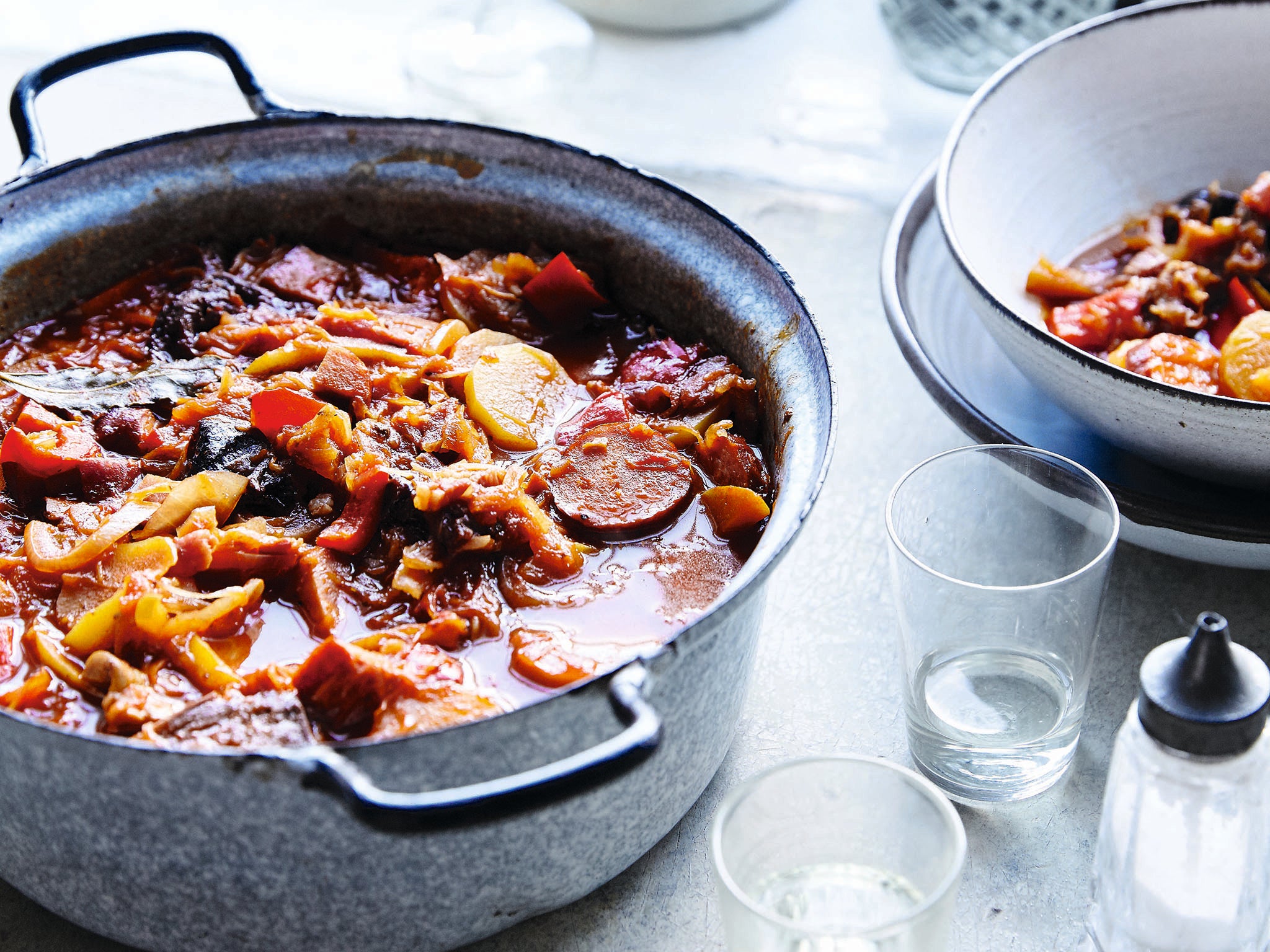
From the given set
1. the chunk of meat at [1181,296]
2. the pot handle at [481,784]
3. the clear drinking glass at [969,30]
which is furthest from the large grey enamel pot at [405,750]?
the clear drinking glass at [969,30]

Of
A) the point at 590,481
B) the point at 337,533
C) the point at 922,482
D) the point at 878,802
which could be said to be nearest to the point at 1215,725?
the point at 878,802

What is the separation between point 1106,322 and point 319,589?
131 centimetres

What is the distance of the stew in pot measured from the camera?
4.65ft

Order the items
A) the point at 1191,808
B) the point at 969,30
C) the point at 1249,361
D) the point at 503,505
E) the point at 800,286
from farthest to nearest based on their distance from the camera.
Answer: the point at 969,30, the point at 800,286, the point at 1249,361, the point at 503,505, the point at 1191,808

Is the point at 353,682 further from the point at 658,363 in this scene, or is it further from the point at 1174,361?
the point at 1174,361

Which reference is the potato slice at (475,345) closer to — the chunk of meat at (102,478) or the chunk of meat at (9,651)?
the chunk of meat at (102,478)

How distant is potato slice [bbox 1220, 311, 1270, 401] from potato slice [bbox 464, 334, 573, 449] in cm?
97

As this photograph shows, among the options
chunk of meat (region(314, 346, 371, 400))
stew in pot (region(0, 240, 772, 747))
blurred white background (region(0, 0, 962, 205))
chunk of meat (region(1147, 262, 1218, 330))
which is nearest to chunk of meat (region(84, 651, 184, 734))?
stew in pot (region(0, 240, 772, 747))

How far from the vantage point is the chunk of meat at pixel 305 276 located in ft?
6.75

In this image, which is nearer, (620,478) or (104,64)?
(620,478)

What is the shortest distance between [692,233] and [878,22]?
192 cm

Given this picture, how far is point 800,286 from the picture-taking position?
2.61 metres

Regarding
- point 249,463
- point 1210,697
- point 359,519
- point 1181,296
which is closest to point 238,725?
point 359,519

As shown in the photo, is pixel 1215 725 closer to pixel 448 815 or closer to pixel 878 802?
pixel 878 802
